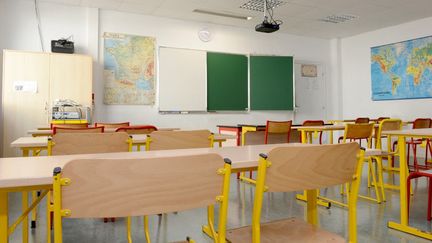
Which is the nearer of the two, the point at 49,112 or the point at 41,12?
the point at 49,112

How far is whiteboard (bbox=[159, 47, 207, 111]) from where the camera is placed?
237 inches

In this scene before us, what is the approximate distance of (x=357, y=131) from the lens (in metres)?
3.41

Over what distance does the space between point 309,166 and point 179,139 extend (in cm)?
107

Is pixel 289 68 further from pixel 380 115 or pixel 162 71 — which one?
pixel 162 71

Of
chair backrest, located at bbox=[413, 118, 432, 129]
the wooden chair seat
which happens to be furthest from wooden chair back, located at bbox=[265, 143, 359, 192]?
chair backrest, located at bbox=[413, 118, 432, 129]

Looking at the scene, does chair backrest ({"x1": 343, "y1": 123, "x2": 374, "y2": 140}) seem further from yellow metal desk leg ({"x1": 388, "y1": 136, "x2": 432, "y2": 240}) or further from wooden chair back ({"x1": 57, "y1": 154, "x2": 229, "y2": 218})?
wooden chair back ({"x1": 57, "y1": 154, "x2": 229, "y2": 218})

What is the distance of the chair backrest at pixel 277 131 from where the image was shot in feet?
13.4

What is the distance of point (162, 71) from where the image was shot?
600cm

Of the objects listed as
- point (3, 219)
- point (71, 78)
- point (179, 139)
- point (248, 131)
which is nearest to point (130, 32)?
point (71, 78)

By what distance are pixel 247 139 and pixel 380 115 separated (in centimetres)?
409

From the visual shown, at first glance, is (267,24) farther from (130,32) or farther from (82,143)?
(82,143)

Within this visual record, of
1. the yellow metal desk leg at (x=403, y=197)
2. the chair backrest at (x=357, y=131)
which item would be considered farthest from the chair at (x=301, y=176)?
the chair backrest at (x=357, y=131)

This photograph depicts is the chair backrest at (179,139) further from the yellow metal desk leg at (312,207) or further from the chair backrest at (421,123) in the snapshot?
the chair backrest at (421,123)

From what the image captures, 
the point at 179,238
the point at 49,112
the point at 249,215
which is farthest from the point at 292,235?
the point at 49,112
